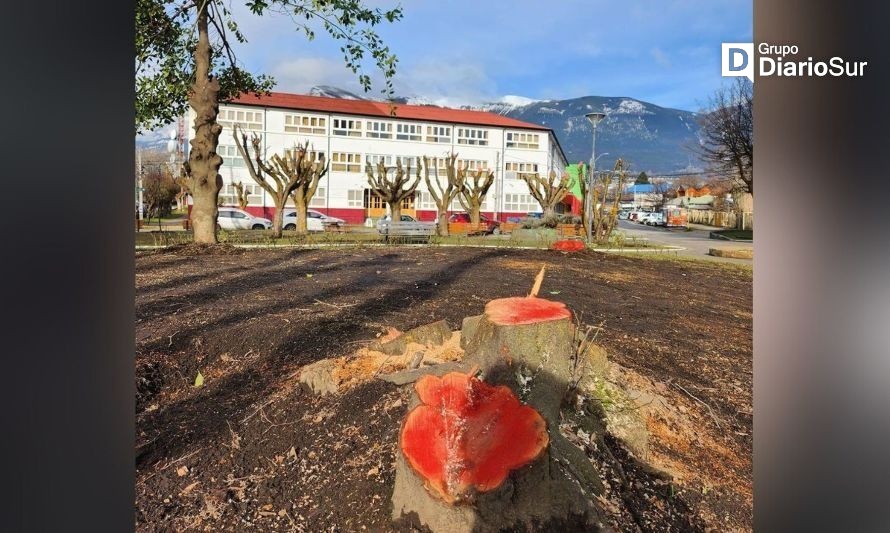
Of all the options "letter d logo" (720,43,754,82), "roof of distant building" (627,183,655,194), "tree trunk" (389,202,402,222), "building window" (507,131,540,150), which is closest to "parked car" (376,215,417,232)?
"tree trunk" (389,202,402,222)

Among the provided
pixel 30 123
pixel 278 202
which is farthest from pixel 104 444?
pixel 278 202

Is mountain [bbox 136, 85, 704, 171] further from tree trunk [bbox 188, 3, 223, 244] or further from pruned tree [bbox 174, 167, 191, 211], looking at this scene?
pruned tree [bbox 174, 167, 191, 211]

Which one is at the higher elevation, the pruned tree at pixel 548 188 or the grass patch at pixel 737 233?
the pruned tree at pixel 548 188

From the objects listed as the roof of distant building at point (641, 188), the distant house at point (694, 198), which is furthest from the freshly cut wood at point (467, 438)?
the roof of distant building at point (641, 188)

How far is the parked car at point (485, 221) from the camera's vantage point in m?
2.58

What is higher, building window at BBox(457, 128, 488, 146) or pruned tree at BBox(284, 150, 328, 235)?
building window at BBox(457, 128, 488, 146)

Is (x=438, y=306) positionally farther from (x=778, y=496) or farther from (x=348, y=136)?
(x=778, y=496)

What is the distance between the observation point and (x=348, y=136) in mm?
2100

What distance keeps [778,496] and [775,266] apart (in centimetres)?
75

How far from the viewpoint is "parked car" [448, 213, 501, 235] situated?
2.58 metres

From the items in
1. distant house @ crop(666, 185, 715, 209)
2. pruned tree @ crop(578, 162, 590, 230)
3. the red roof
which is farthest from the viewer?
distant house @ crop(666, 185, 715, 209)

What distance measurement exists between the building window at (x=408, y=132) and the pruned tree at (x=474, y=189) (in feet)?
0.83

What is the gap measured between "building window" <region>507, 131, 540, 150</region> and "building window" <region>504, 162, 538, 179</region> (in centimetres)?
11

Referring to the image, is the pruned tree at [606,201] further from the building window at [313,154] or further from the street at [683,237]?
the building window at [313,154]
